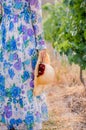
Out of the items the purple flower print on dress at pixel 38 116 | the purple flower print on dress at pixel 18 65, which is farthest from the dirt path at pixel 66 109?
the purple flower print on dress at pixel 18 65

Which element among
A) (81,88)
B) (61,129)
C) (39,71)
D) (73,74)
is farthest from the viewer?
(73,74)

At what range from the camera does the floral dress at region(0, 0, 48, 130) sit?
11.3 ft

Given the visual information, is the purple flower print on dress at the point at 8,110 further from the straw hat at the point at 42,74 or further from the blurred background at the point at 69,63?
the blurred background at the point at 69,63

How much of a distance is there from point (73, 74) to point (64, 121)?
1.50 m

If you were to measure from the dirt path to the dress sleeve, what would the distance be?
1.19 metres

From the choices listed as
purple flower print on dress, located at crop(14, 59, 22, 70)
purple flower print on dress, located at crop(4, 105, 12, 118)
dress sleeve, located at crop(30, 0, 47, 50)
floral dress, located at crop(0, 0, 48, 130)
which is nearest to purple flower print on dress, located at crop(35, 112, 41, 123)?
floral dress, located at crop(0, 0, 48, 130)

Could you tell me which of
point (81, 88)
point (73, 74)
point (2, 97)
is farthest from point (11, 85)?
point (73, 74)

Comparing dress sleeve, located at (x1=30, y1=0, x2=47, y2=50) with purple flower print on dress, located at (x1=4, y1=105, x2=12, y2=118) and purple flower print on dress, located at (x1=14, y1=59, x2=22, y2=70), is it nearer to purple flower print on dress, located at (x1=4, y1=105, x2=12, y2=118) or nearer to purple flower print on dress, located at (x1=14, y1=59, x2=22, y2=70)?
purple flower print on dress, located at (x1=14, y1=59, x2=22, y2=70)

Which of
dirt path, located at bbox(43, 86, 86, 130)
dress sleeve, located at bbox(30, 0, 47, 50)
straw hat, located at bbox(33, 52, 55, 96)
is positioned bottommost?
dirt path, located at bbox(43, 86, 86, 130)

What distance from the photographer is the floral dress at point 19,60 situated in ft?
11.3

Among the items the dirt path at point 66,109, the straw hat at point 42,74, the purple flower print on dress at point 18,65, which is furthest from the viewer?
the dirt path at point 66,109

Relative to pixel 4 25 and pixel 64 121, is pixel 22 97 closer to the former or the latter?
pixel 4 25

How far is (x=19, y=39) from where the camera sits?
3.48 meters

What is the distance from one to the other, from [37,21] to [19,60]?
0.33m
